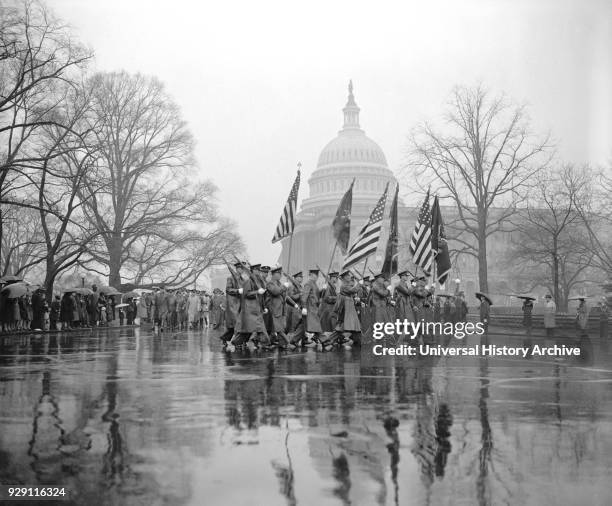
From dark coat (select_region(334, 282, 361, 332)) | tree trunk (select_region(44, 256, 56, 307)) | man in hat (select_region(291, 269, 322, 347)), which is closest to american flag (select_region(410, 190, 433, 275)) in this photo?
dark coat (select_region(334, 282, 361, 332))

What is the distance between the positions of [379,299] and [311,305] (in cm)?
155

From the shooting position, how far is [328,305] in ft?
59.0

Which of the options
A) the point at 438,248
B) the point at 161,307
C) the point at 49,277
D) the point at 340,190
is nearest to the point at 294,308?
the point at 438,248

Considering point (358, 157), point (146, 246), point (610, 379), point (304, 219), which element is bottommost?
point (610, 379)

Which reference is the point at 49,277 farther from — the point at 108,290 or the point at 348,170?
the point at 348,170

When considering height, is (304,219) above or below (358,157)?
below

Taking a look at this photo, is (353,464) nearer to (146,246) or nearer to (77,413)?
(77,413)

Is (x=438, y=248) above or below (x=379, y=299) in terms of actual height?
above

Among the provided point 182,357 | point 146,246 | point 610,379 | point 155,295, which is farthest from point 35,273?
point 610,379

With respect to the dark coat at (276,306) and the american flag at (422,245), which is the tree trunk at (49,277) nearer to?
the american flag at (422,245)

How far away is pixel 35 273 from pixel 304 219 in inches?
1892

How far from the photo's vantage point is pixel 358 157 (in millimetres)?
114875

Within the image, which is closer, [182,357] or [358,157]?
[182,357]

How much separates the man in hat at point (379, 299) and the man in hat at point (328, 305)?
1.23 metres
